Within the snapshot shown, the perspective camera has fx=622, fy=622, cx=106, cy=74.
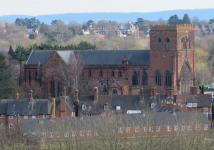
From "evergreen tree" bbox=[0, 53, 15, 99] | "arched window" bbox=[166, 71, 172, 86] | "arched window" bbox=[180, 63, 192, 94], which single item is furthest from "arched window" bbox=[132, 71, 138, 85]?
"evergreen tree" bbox=[0, 53, 15, 99]

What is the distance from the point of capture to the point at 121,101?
8506 cm

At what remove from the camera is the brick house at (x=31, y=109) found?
8006 cm

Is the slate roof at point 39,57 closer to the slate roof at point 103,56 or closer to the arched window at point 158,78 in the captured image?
the slate roof at point 103,56

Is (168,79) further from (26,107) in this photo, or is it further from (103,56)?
(26,107)

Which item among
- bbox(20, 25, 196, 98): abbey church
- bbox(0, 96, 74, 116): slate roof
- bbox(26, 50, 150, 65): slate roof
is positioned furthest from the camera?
bbox(26, 50, 150, 65): slate roof

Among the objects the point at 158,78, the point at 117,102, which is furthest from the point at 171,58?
the point at 117,102

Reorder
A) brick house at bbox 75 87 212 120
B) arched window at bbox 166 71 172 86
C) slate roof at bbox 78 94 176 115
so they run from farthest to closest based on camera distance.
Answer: arched window at bbox 166 71 172 86 < slate roof at bbox 78 94 176 115 < brick house at bbox 75 87 212 120

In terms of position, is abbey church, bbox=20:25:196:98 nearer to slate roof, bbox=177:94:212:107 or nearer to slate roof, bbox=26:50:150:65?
slate roof, bbox=26:50:150:65

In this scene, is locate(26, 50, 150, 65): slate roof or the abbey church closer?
the abbey church

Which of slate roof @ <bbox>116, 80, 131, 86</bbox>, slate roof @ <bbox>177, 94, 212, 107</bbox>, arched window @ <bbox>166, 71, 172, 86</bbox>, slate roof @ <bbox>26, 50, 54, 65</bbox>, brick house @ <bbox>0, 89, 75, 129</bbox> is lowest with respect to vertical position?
brick house @ <bbox>0, 89, 75, 129</bbox>

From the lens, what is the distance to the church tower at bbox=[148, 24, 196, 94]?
314 feet

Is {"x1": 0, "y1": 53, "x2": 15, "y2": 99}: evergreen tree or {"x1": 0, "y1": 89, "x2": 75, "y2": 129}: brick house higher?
{"x1": 0, "y1": 53, "x2": 15, "y2": 99}: evergreen tree

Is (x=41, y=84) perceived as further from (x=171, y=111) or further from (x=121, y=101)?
(x=171, y=111)

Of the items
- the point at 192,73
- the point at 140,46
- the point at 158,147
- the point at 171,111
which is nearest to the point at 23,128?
the point at 171,111
